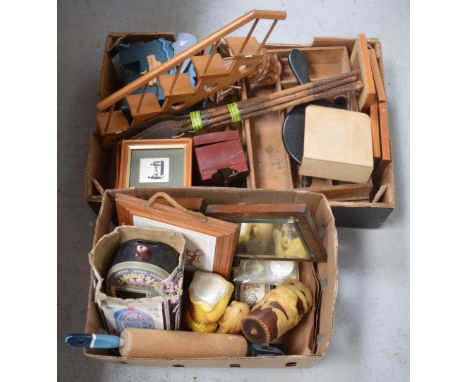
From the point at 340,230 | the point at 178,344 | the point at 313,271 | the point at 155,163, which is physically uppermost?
the point at 155,163

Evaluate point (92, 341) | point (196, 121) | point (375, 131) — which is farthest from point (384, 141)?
point (92, 341)

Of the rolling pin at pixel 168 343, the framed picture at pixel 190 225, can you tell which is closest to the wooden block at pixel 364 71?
the framed picture at pixel 190 225

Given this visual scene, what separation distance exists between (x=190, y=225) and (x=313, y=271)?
0.39 m

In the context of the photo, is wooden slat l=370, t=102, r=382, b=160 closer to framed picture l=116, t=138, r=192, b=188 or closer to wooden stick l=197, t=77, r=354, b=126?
wooden stick l=197, t=77, r=354, b=126

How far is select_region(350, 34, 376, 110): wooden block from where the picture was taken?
1691 millimetres

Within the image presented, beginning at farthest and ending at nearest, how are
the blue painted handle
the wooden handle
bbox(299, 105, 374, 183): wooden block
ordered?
bbox(299, 105, 374, 183): wooden block → the wooden handle → the blue painted handle

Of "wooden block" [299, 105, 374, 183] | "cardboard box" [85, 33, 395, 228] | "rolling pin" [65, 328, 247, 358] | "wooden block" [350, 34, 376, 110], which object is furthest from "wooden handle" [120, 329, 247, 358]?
"wooden block" [350, 34, 376, 110]

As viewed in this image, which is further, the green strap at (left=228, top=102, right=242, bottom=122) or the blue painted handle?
the green strap at (left=228, top=102, right=242, bottom=122)

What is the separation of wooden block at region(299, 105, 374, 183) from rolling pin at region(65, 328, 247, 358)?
1.82ft

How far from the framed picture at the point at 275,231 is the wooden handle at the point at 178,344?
257mm

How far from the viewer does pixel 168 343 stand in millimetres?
1383

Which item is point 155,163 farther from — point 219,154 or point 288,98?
point 288,98

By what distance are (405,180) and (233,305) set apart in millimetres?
776

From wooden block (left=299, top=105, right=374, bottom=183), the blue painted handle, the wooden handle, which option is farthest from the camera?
wooden block (left=299, top=105, right=374, bottom=183)
